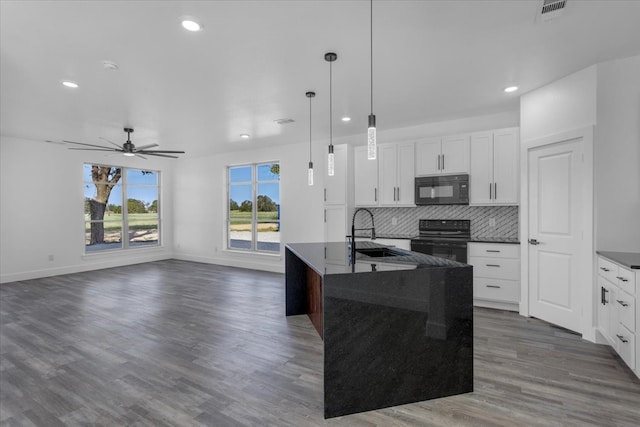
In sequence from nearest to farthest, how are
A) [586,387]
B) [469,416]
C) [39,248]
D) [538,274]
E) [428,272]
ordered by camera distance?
[469,416] < [428,272] < [586,387] < [538,274] < [39,248]

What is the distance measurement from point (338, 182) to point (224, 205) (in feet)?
11.9

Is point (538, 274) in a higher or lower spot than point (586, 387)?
higher

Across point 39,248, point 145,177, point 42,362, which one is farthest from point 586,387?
point 145,177

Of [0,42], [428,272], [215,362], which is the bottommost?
[215,362]

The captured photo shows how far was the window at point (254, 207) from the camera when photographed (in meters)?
7.36

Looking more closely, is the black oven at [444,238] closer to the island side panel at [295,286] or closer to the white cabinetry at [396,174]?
the white cabinetry at [396,174]

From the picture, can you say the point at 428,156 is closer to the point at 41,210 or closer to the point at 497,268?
the point at 497,268

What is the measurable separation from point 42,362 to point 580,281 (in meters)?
5.29

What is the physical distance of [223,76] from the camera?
337 cm

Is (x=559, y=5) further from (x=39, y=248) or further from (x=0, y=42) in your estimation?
(x=39, y=248)

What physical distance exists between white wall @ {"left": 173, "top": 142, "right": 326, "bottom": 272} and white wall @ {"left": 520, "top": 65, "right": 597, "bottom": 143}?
3.48 metres

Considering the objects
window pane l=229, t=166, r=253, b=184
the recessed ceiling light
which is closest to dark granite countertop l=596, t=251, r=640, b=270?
the recessed ceiling light

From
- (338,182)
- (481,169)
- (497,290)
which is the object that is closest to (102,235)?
(338,182)

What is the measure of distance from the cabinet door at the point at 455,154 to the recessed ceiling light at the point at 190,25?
3.69 metres
